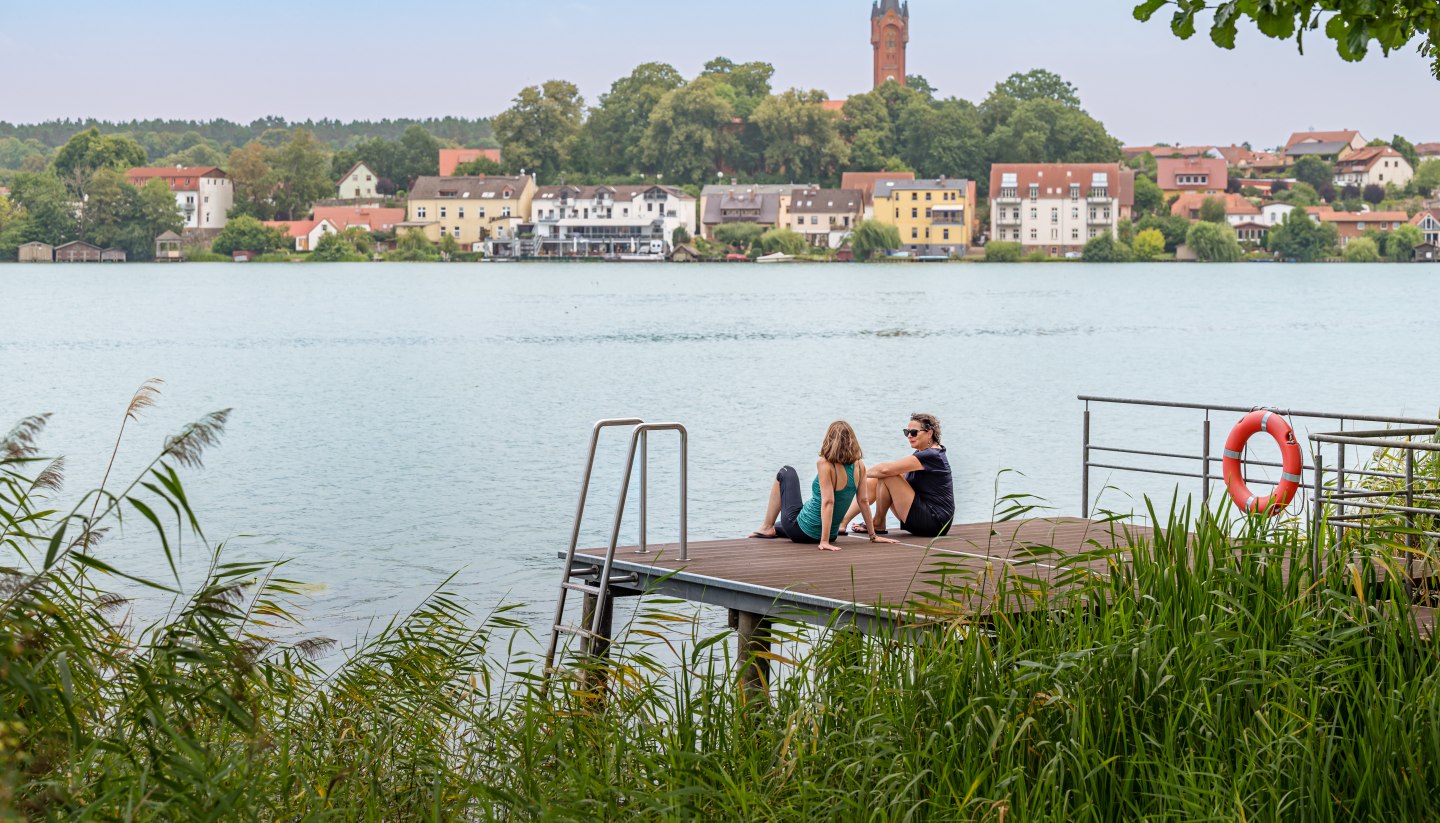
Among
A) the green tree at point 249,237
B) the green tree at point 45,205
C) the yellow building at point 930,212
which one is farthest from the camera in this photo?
the yellow building at point 930,212

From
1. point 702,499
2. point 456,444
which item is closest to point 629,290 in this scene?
point 456,444

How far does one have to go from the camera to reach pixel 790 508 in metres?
10.1

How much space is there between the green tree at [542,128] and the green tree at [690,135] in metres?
8.86

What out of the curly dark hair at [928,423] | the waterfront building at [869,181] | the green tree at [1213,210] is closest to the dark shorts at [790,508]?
the curly dark hair at [928,423]

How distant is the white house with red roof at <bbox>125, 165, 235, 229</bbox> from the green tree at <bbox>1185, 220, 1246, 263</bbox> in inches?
3904

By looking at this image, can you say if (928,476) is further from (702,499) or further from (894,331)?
(894,331)

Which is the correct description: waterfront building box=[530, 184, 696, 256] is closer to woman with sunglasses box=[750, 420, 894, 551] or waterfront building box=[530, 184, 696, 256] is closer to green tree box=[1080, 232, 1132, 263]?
green tree box=[1080, 232, 1132, 263]

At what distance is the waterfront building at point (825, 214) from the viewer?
17425 cm

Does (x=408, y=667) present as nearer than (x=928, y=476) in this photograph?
Yes

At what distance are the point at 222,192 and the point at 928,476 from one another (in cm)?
17909

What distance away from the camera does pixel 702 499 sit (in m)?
25.5

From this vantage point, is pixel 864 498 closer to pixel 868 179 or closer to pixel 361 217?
pixel 868 179

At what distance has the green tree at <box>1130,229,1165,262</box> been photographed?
576 ft

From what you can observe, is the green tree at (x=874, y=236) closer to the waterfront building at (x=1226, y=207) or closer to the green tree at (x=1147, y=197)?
the green tree at (x=1147, y=197)
